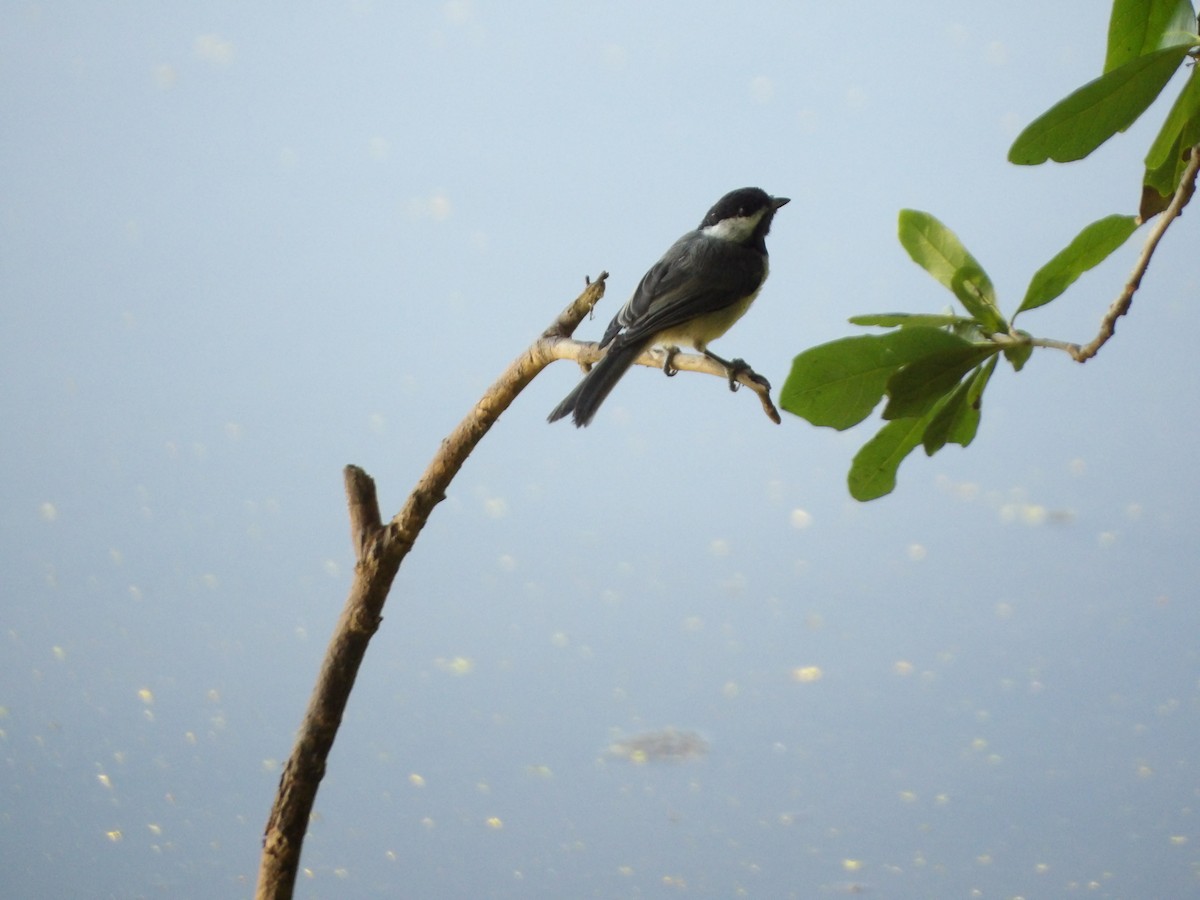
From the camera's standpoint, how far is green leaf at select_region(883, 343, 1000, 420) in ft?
1.98

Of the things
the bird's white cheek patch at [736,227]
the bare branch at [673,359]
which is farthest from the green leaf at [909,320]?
the bird's white cheek patch at [736,227]

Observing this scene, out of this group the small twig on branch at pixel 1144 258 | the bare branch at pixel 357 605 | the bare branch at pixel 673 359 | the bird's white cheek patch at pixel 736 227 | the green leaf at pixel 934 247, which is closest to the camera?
the small twig on branch at pixel 1144 258

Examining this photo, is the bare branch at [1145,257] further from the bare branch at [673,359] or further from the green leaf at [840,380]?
the bare branch at [673,359]

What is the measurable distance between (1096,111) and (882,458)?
0.77 ft

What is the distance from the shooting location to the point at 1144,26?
1.98 feet

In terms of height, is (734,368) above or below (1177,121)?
above

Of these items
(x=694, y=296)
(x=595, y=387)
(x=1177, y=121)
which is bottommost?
(x=1177, y=121)

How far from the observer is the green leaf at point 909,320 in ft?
2.20

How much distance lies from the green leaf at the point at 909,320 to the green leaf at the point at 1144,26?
15 cm

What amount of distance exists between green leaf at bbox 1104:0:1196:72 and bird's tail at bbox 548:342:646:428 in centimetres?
59

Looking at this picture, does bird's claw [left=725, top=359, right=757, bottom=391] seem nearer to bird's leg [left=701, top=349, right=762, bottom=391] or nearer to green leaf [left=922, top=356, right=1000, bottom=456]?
bird's leg [left=701, top=349, right=762, bottom=391]

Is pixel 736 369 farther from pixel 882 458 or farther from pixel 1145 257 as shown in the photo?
pixel 1145 257

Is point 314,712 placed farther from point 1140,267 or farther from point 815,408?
point 1140,267

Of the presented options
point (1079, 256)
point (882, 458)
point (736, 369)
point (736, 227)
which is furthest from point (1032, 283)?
point (736, 227)
